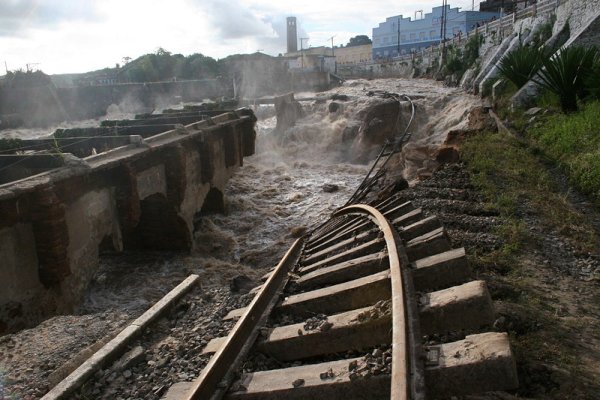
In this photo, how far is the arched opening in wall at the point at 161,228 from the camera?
36.6 feet

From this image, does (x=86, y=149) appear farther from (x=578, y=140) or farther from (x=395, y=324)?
(x=578, y=140)

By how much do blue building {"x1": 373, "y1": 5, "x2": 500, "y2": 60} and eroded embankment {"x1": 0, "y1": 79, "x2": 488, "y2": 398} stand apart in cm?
4322

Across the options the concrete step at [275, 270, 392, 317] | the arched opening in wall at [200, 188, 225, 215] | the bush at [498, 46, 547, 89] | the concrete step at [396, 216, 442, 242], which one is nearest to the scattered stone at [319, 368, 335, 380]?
the concrete step at [275, 270, 392, 317]

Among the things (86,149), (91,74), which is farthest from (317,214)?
(91,74)

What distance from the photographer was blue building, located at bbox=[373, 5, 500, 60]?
2490 inches

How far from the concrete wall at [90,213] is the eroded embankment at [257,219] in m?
0.61

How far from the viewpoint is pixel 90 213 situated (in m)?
8.19

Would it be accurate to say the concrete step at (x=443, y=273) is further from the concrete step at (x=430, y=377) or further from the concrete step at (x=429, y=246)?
the concrete step at (x=430, y=377)

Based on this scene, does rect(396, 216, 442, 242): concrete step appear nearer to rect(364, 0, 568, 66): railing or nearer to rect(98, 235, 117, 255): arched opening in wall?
rect(98, 235, 117, 255): arched opening in wall

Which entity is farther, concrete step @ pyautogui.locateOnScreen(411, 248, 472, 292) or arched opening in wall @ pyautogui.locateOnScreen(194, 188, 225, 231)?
arched opening in wall @ pyautogui.locateOnScreen(194, 188, 225, 231)

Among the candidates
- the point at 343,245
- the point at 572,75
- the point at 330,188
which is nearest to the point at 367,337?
the point at 343,245

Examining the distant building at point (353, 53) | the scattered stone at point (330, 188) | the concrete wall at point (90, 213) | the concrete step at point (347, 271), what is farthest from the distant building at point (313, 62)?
the concrete step at point (347, 271)

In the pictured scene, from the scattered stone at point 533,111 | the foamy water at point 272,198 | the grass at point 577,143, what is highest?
the scattered stone at point 533,111

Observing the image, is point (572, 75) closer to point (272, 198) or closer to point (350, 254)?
point (272, 198)
